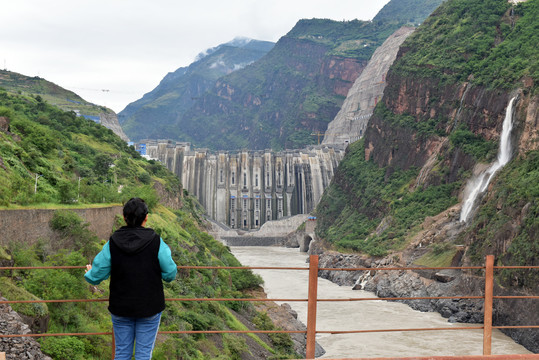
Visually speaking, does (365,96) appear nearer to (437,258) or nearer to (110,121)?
(110,121)

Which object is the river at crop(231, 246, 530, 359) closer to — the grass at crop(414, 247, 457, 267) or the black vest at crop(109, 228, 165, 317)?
the grass at crop(414, 247, 457, 267)

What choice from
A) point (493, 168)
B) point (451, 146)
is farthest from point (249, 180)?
point (493, 168)

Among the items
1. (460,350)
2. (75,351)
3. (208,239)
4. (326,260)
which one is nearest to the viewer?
(75,351)

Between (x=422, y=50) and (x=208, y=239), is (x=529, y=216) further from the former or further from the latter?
(x=422, y=50)

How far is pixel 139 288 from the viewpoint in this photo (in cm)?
781

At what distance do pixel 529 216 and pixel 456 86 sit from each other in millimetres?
43219

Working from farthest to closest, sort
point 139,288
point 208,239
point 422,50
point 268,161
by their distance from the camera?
1. point 268,161
2. point 422,50
3. point 208,239
4. point 139,288

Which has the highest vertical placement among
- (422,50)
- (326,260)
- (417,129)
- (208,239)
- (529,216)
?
(422,50)

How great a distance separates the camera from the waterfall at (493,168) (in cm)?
6681

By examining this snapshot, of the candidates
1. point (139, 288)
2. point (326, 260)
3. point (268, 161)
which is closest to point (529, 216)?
point (326, 260)

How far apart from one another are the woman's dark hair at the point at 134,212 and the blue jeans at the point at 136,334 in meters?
1.22

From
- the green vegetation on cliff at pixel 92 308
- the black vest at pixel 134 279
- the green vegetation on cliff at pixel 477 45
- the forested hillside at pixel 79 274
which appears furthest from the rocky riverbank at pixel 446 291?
the black vest at pixel 134 279

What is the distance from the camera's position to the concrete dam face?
14498 centimetres

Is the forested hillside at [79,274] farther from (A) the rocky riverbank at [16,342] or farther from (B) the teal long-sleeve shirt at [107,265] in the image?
(B) the teal long-sleeve shirt at [107,265]
